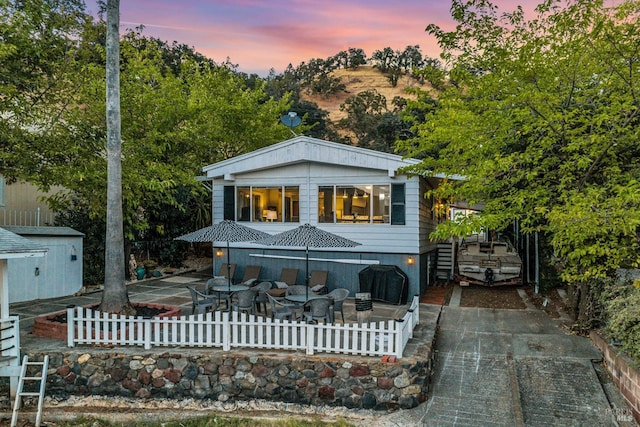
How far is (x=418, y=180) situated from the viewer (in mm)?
10617

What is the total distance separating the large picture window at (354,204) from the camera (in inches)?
434

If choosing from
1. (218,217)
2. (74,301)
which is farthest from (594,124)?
(74,301)

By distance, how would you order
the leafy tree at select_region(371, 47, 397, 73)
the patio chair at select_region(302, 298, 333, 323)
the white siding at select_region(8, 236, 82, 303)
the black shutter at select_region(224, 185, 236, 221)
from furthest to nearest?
the leafy tree at select_region(371, 47, 397, 73) → the black shutter at select_region(224, 185, 236, 221) → the white siding at select_region(8, 236, 82, 303) → the patio chair at select_region(302, 298, 333, 323)

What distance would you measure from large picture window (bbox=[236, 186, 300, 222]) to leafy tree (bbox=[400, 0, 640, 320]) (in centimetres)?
480

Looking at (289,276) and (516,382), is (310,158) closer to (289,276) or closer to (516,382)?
(289,276)

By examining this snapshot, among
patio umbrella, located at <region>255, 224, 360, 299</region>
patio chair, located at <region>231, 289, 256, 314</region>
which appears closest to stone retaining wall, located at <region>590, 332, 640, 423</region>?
patio umbrella, located at <region>255, 224, 360, 299</region>

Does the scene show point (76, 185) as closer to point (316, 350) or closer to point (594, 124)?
point (316, 350)

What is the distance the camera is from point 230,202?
1262 cm

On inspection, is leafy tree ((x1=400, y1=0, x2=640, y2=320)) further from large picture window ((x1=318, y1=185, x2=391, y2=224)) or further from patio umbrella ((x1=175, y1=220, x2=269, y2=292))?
patio umbrella ((x1=175, y1=220, x2=269, y2=292))

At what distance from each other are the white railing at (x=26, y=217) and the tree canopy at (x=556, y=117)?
39.2 ft

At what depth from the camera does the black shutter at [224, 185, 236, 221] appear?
12570 mm

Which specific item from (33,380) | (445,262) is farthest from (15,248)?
(445,262)

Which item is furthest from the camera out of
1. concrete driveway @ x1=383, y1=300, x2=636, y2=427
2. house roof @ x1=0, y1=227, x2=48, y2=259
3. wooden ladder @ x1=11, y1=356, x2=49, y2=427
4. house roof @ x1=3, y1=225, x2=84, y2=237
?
house roof @ x1=3, y1=225, x2=84, y2=237

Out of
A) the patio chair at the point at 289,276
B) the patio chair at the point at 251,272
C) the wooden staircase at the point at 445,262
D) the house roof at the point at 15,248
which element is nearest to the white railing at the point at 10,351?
the house roof at the point at 15,248
